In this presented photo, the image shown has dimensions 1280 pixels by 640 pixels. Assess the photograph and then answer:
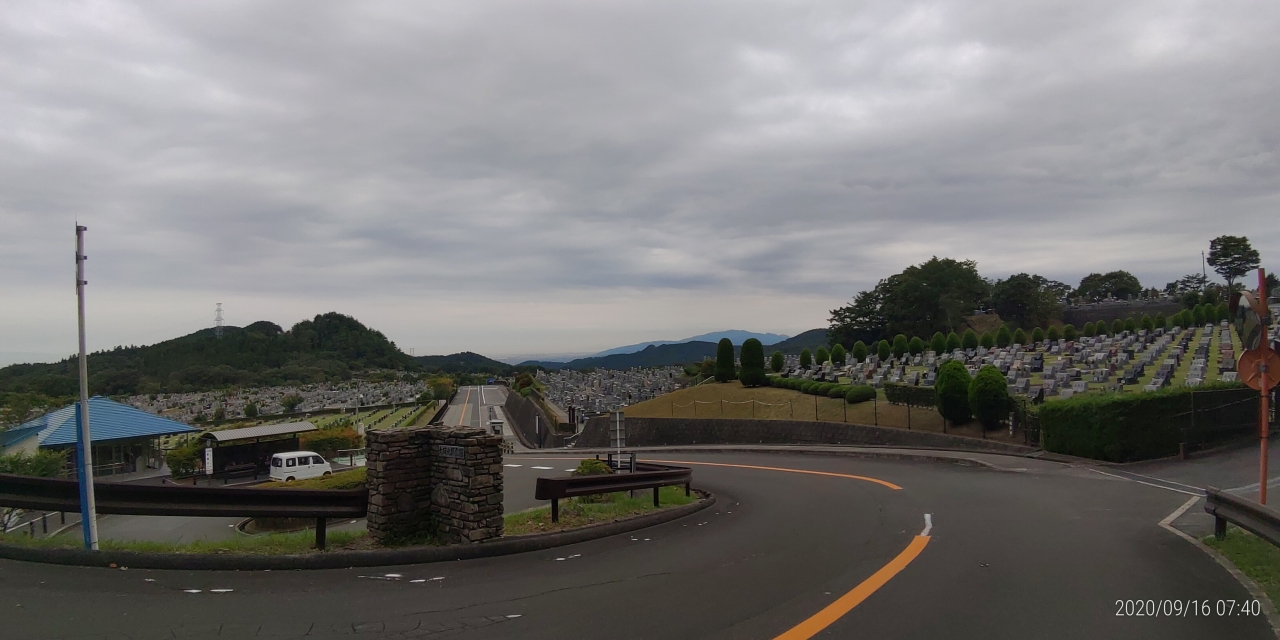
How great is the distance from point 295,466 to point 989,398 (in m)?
26.4

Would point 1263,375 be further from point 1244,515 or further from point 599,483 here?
point 599,483

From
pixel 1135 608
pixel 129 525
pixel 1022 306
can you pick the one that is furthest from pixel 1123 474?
pixel 1022 306

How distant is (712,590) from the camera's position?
22.1ft

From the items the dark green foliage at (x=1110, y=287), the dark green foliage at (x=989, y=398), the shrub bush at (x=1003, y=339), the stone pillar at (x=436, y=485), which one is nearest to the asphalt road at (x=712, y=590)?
the stone pillar at (x=436, y=485)

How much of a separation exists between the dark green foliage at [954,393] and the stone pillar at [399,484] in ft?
70.6

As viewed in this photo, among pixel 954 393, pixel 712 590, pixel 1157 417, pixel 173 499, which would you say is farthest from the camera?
pixel 954 393

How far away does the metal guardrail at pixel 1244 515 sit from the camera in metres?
6.48

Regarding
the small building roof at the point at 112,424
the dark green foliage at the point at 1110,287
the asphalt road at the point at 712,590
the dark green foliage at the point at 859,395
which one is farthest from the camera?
the dark green foliage at the point at 1110,287

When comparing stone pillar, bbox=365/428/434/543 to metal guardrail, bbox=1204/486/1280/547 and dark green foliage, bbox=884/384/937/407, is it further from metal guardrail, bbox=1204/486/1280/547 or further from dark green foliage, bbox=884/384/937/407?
dark green foliage, bbox=884/384/937/407

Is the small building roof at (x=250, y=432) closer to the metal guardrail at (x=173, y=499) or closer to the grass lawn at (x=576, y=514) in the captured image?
the grass lawn at (x=576, y=514)

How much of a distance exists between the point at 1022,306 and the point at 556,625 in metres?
103

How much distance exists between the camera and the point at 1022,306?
9469 cm

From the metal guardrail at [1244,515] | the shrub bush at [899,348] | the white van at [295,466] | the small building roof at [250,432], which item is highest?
the shrub bush at [899,348]

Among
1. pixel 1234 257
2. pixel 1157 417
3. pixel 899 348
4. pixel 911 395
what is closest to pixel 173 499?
pixel 1157 417
